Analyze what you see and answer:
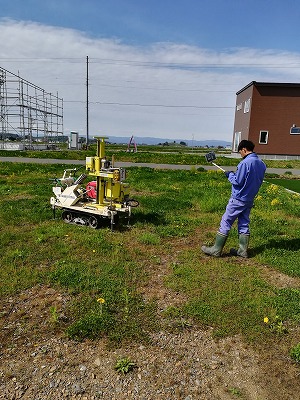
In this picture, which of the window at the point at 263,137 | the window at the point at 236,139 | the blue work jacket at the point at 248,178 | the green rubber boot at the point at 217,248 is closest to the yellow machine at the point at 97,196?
the green rubber boot at the point at 217,248

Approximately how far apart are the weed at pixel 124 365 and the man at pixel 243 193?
341 centimetres

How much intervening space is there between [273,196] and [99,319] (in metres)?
10.5

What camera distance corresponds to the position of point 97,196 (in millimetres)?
7957

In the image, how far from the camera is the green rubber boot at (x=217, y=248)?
A: 20.7 ft

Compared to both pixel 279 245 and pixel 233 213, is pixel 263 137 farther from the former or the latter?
pixel 233 213

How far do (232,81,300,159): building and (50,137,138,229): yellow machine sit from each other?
3268cm

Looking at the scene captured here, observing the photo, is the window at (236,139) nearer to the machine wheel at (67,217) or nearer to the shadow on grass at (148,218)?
the shadow on grass at (148,218)

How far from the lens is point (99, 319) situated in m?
4.14

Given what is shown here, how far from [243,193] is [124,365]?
12.9ft

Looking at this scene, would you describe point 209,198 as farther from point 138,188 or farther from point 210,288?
point 210,288

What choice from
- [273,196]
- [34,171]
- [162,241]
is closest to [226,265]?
[162,241]

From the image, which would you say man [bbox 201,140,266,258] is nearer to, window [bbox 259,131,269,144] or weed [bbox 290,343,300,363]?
weed [bbox 290,343,300,363]

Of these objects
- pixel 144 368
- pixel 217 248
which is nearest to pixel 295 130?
pixel 217 248

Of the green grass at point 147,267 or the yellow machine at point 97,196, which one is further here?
the yellow machine at point 97,196
